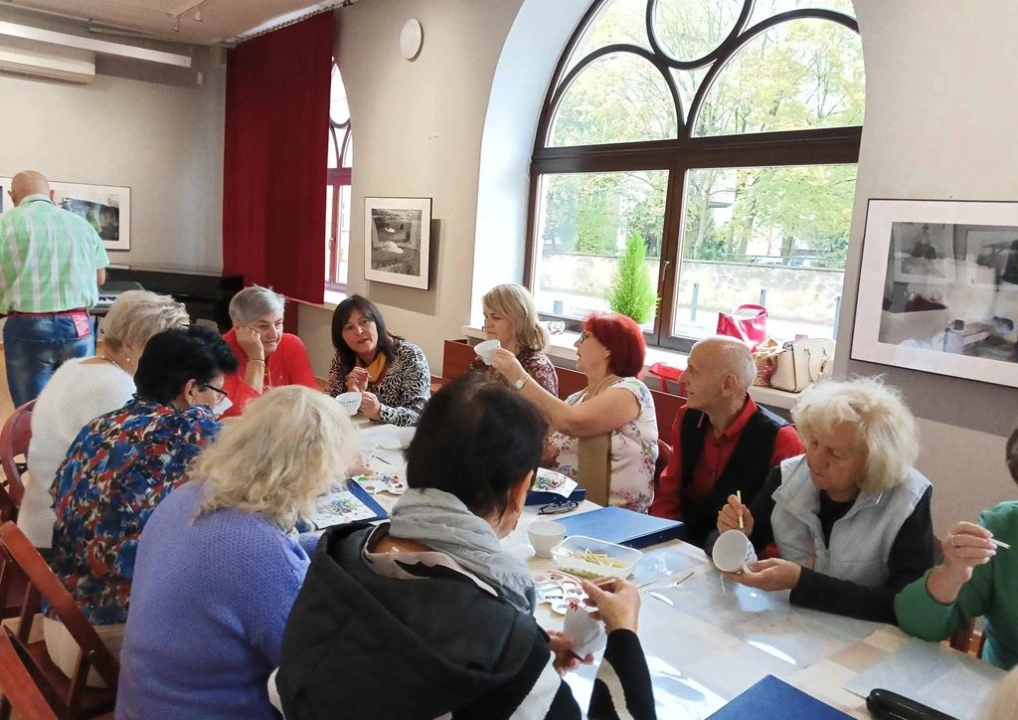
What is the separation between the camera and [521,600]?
1.05m

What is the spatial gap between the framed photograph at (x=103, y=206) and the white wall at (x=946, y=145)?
6.78m

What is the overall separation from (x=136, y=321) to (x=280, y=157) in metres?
4.73

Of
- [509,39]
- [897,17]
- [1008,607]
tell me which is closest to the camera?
[1008,607]

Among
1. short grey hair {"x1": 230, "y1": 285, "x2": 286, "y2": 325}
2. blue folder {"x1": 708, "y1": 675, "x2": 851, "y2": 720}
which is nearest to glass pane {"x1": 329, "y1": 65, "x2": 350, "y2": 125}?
short grey hair {"x1": 230, "y1": 285, "x2": 286, "y2": 325}

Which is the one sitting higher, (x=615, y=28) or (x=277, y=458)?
(x=615, y=28)

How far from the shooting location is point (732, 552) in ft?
5.34

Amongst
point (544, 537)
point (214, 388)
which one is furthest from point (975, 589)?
point (214, 388)

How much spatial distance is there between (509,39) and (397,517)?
395cm

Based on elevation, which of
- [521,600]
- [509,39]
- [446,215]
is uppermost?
[509,39]

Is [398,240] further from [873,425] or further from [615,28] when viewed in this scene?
[873,425]

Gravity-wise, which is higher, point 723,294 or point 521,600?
point 723,294

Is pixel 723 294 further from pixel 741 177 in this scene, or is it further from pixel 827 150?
pixel 827 150

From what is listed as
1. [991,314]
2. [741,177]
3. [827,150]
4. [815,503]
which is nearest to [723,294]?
[741,177]

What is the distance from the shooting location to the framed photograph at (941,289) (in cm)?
256
